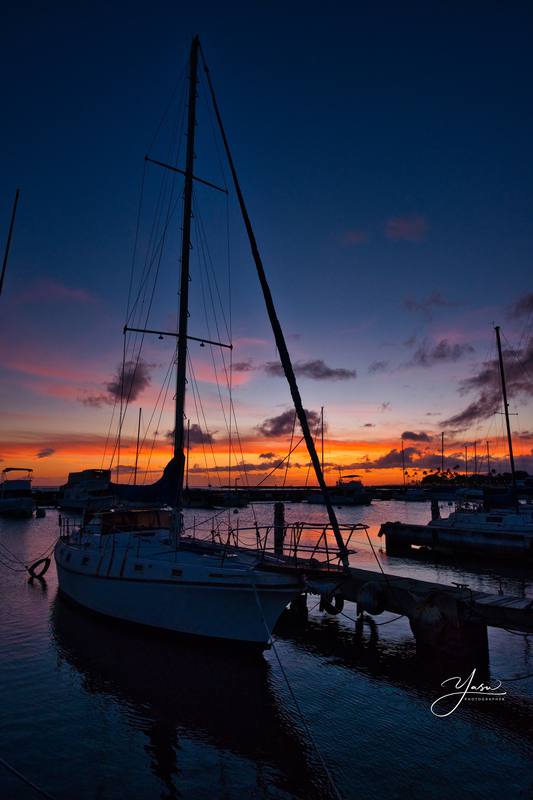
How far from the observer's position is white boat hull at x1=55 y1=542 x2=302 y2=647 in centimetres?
1419

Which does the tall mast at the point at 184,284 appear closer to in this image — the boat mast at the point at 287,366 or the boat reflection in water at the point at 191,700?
the boat mast at the point at 287,366

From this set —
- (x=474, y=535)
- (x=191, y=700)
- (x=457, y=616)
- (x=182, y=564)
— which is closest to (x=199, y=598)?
(x=182, y=564)

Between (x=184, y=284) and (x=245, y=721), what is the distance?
1429 centimetres

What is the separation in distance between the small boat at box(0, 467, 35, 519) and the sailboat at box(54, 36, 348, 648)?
57.5 meters

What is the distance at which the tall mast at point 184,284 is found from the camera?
61.3 feet

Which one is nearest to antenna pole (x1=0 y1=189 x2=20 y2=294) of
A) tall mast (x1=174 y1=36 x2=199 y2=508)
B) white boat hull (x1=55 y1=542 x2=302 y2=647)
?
tall mast (x1=174 y1=36 x2=199 y2=508)

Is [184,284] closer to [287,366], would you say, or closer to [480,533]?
[287,366]

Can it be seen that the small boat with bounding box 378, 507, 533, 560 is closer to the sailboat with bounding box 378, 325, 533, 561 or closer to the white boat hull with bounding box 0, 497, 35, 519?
the sailboat with bounding box 378, 325, 533, 561

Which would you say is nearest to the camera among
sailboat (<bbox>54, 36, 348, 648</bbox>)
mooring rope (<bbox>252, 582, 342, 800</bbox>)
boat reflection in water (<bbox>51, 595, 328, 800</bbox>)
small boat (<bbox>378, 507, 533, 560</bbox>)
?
mooring rope (<bbox>252, 582, 342, 800</bbox>)

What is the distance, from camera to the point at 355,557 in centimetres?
4059

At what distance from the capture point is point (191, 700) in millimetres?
12172

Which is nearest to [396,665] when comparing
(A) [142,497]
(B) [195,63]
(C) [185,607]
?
(C) [185,607]

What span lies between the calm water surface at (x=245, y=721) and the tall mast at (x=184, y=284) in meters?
5.86

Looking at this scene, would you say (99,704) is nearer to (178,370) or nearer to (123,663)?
(123,663)
